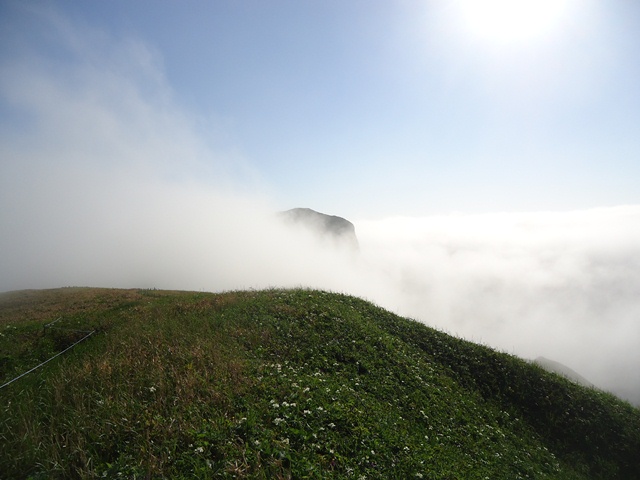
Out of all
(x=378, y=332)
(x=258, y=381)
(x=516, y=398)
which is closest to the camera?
(x=258, y=381)

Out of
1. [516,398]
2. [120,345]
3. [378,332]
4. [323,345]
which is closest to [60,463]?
[120,345]

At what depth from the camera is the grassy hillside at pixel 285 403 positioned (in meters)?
7.69

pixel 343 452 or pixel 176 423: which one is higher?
pixel 176 423

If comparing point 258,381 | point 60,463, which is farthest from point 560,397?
point 60,463

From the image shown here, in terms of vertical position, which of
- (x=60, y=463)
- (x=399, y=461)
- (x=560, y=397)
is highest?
(x=60, y=463)

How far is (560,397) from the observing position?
18.4 metres

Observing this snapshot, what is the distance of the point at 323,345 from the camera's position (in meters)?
16.7

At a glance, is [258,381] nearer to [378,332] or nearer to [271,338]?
[271,338]

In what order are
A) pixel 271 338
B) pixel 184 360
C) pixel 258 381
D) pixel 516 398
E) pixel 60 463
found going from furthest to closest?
pixel 516 398
pixel 271 338
pixel 184 360
pixel 258 381
pixel 60 463

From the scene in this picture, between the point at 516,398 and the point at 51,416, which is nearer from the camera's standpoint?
the point at 51,416

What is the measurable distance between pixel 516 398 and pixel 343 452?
15348 millimetres

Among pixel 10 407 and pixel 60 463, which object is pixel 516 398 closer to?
pixel 60 463

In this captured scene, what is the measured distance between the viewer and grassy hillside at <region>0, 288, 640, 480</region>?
303 inches

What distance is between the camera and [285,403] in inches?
388
